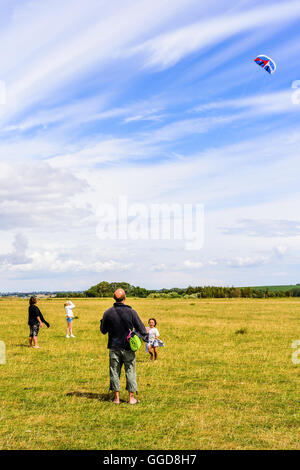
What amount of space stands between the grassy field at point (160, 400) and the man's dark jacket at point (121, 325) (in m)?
1.47

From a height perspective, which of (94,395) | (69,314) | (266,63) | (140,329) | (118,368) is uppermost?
(266,63)

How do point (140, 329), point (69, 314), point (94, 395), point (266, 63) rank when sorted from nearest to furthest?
point (140, 329)
point (94, 395)
point (69, 314)
point (266, 63)

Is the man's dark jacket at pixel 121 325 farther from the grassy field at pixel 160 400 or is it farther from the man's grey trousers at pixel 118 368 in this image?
the grassy field at pixel 160 400

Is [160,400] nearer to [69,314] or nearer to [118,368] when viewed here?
[118,368]

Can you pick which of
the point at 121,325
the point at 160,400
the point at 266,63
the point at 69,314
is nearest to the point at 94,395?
the point at 160,400

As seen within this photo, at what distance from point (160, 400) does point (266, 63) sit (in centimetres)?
2178

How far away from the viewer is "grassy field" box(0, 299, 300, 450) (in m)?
8.55

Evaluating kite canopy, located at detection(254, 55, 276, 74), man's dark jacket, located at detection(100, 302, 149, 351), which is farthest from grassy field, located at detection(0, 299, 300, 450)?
kite canopy, located at detection(254, 55, 276, 74)

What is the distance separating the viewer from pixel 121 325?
11.3 m

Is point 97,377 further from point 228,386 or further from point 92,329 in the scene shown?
point 92,329

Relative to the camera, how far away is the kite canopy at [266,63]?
26.6 m

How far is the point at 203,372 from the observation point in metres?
15.2
